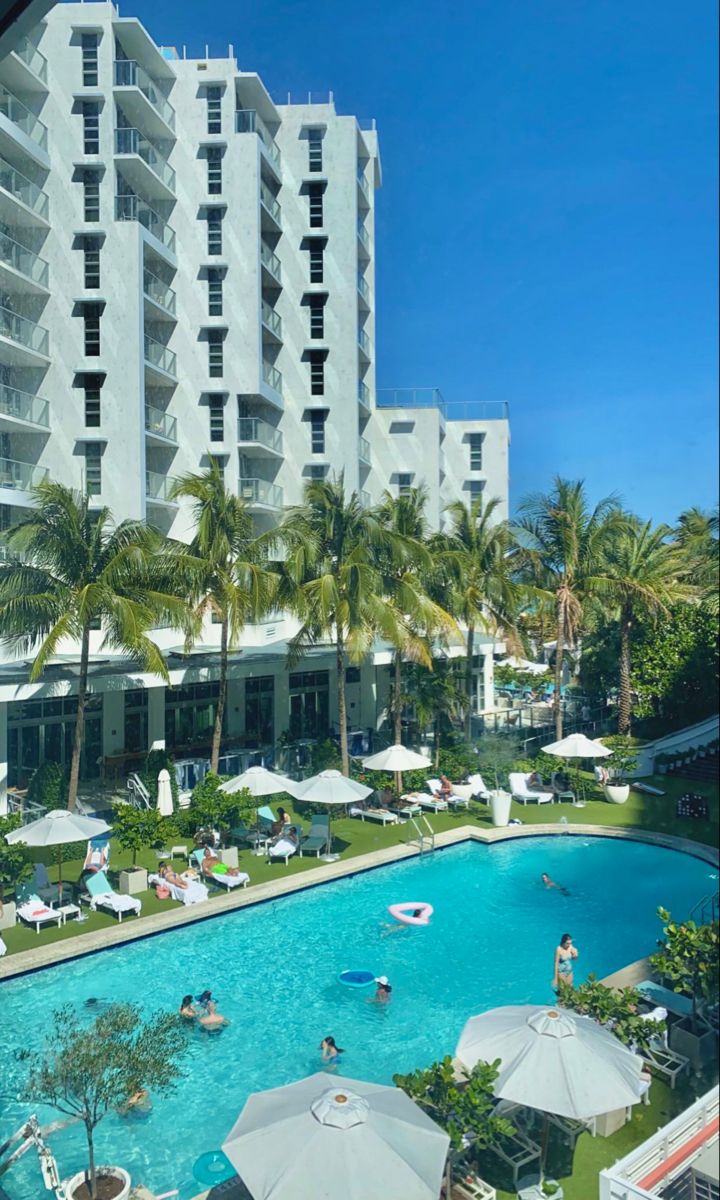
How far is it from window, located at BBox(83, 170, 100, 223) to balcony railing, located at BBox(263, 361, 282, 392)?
6289mm

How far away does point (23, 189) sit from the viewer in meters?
12.9

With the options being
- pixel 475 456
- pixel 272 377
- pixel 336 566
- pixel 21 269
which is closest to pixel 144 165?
pixel 21 269

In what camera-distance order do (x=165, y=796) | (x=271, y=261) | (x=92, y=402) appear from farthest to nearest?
(x=271, y=261) → (x=165, y=796) → (x=92, y=402)

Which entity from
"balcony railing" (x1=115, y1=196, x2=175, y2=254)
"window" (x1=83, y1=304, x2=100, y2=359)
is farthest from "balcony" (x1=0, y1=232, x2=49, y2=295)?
"balcony railing" (x1=115, y1=196, x2=175, y2=254)

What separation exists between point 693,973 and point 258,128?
1818 centimetres

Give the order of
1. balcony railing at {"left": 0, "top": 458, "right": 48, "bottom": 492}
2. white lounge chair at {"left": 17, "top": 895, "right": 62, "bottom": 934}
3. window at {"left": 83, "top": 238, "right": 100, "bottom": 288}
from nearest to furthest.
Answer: white lounge chair at {"left": 17, "top": 895, "right": 62, "bottom": 934} < balcony railing at {"left": 0, "top": 458, "right": 48, "bottom": 492} < window at {"left": 83, "top": 238, "right": 100, "bottom": 288}

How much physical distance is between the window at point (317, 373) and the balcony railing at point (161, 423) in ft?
10.1

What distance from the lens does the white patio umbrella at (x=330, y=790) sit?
13.4 metres

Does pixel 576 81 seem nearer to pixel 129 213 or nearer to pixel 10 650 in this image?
pixel 10 650

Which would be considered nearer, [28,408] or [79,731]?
[28,408]

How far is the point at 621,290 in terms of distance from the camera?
141 inches

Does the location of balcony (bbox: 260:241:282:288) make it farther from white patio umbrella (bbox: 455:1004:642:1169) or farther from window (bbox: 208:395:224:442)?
white patio umbrella (bbox: 455:1004:642:1169)

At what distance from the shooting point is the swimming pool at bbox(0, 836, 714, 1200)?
240 inches

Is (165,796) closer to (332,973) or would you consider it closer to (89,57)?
(332,973)
